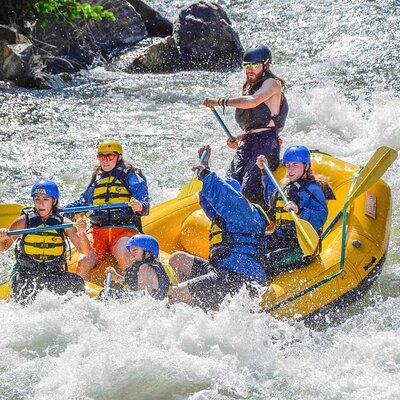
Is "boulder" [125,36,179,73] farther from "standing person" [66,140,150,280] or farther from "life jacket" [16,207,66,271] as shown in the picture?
"life jacket" [16,207,66,271]

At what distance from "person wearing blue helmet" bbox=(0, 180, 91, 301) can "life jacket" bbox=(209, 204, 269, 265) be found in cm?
89

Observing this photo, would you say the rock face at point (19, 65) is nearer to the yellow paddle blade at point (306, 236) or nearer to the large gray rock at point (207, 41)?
the large gray rock at point (207, 41)

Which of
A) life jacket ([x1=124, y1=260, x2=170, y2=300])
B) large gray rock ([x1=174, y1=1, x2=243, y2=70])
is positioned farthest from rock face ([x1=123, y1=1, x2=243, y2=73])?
life jacket ([x1=124, y1=260, x2=170, y2=300])

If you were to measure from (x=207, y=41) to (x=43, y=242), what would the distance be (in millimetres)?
7900

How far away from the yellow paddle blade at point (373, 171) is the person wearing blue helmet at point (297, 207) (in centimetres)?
26

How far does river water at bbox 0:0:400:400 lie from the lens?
616 cm

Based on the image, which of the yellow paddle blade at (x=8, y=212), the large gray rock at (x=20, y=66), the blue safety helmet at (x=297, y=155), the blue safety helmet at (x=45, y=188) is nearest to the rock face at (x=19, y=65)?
the large gray rock at (x=20, y=66)

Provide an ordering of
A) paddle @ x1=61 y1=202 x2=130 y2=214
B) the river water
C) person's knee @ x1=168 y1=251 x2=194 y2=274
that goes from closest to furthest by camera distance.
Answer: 1. the river water
2. person's knee @ x1=168 y1=251 x2=194 y2=274
3. paddle @ x1=61 y1=202 x2=130 y2=214

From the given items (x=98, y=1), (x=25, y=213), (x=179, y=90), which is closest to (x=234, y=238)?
(x=25, y=213)

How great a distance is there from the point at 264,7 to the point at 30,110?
5169mm

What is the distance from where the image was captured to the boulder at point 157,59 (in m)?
13.6

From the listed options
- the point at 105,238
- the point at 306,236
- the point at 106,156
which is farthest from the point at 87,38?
the point at 306,236

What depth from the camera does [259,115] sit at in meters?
7.73

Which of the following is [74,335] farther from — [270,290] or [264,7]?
[264,7]
